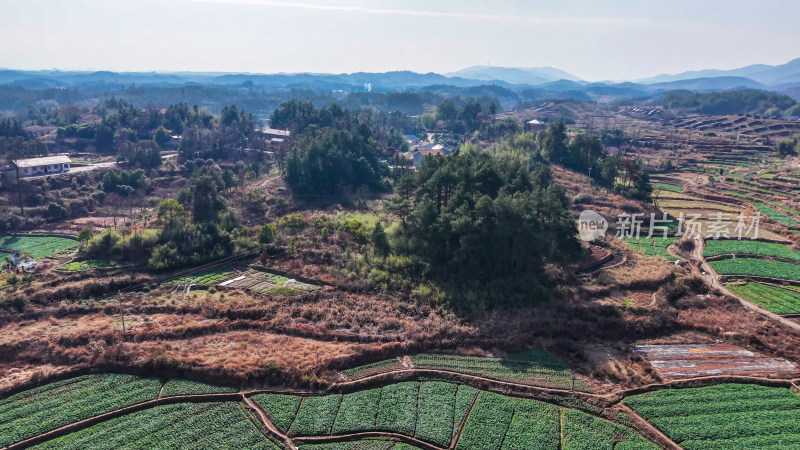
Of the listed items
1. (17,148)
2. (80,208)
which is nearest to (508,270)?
(80,208)

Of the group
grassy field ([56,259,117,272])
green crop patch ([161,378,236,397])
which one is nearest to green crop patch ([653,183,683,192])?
green crop patch ([161,378,236,397])

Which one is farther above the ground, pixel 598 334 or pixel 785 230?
pixel 785 230

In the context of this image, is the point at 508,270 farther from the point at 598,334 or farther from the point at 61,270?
the point at 61,270

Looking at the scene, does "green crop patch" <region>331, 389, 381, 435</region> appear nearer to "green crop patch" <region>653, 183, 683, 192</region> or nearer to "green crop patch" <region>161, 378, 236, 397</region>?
"green crop patch" <region>161, 378, 236, 397</region>

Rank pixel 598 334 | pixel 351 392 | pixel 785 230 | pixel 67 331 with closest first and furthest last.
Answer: pixel 351 392, pixel 67 331, pixel 598 334, pixel 785 230

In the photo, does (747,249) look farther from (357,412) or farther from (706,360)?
(357,412)

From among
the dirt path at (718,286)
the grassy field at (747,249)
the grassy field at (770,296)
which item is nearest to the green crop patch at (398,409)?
the dirt path at (718,286)
